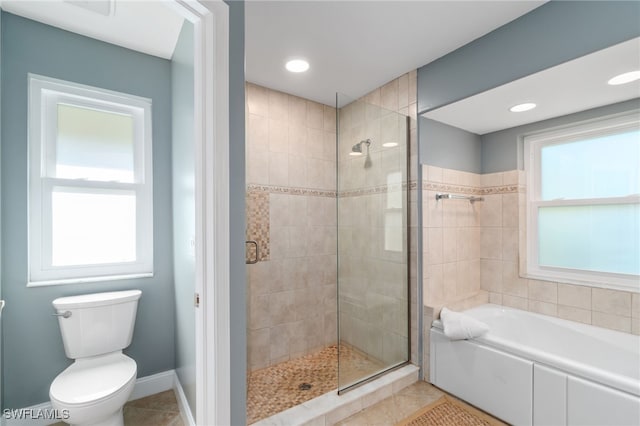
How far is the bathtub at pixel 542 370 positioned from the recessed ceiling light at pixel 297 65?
2.18 m

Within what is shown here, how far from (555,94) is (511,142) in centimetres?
74

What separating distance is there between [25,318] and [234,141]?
178 centimetres

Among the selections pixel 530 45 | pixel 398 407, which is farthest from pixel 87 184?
pixel 530 45

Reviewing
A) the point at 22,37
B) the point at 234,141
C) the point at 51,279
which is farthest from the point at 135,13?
the point at 51,279

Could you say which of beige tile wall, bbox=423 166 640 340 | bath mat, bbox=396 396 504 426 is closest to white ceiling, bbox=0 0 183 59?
beige tile wall, bbox=423 166 640 340

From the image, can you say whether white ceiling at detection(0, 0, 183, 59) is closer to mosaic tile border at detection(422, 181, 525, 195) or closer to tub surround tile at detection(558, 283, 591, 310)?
mosaic tile border at detection(422, 181, 525, 195)

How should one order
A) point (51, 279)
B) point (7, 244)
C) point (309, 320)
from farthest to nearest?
point (309, 320) → point (51, 279) → point (7, 244)

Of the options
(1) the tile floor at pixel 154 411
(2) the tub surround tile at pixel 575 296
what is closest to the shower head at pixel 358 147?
(2) the tub surround tile at pixel 575 296

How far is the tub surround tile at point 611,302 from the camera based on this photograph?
2031mm

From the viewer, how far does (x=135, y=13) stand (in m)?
1.81

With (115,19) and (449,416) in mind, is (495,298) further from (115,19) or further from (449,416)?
(115,19)

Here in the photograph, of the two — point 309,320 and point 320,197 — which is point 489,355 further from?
point 320,197

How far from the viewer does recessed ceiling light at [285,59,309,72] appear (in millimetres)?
2164

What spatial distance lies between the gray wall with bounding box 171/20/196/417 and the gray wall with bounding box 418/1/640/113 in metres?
1.69
